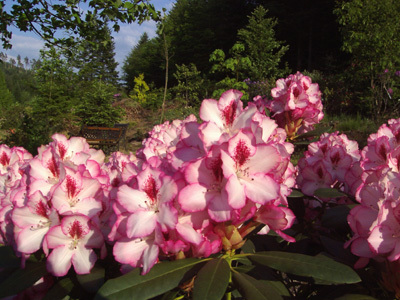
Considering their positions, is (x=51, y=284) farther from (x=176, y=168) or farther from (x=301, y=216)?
(x=301, y=216)

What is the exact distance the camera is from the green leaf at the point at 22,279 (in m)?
0.74

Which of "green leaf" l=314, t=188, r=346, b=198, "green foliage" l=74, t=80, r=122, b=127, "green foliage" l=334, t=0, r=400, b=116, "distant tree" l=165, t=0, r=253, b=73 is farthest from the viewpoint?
"distant tree" l=165, t=0, r=253, b=73

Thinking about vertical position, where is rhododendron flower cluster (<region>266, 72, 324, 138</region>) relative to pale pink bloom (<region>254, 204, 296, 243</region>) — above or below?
above

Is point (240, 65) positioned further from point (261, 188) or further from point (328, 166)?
point (261, 188)

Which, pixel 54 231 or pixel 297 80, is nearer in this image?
pixel 54 231

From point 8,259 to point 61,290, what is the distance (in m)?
0.21

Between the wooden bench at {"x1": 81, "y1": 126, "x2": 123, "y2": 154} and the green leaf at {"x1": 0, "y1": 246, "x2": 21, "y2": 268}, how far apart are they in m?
8.45

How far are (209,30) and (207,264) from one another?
79.1ft

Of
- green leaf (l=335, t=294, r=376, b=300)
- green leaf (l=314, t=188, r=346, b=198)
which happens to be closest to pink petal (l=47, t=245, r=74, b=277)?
green leaf (l=335, t=294, r=376, b=300)

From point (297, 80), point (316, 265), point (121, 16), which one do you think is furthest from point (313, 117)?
point (121, 16)

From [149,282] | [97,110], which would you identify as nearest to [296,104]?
[149,282]

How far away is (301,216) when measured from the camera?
1.28 metres

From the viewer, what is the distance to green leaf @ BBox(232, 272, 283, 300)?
0.63 metres

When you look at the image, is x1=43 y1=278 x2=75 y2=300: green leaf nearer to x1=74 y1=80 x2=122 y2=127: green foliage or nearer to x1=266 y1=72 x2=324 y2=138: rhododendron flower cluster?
x1=266 y1=72 x2=324 y2=138: rhododendron flower cluster
